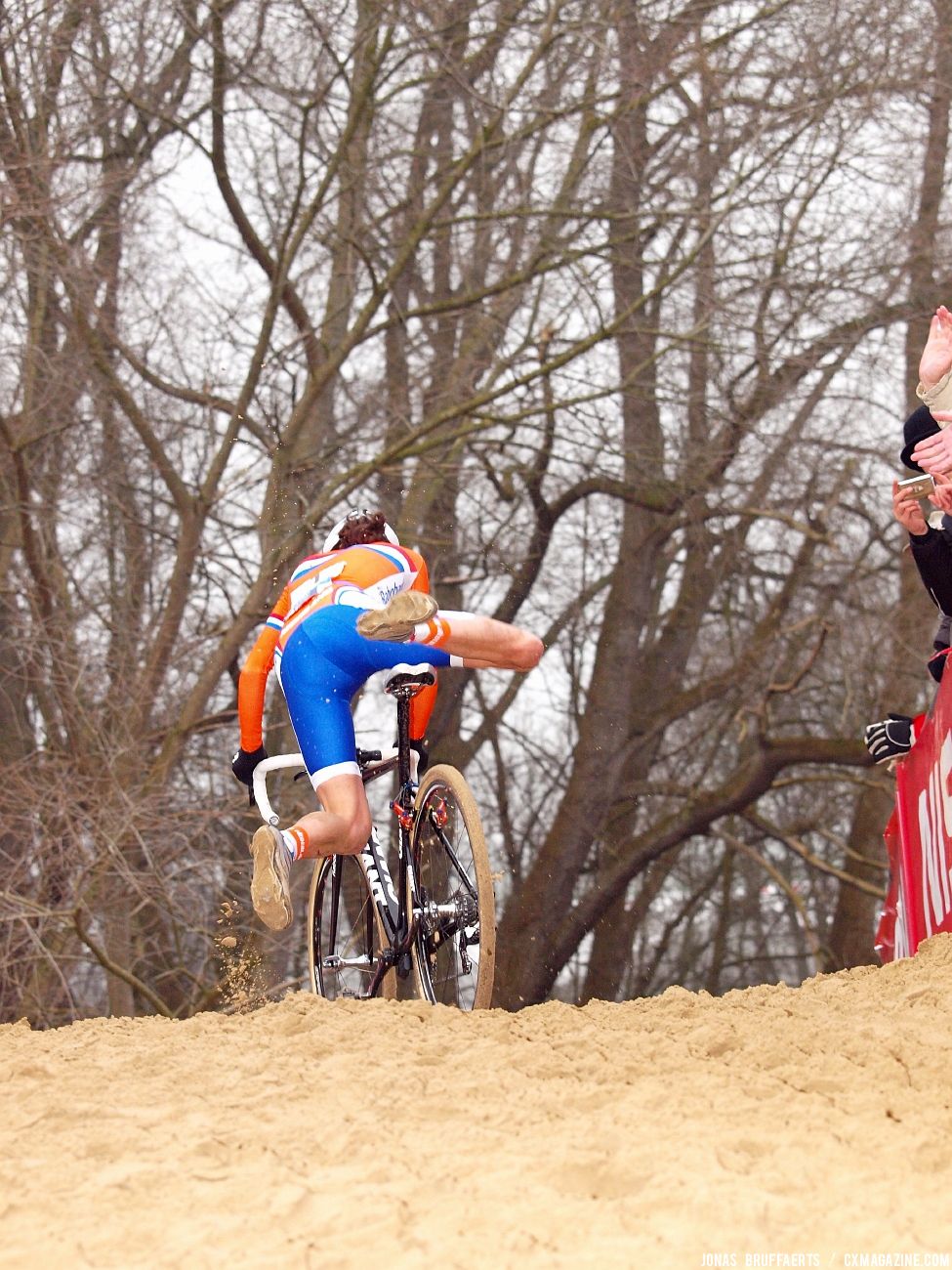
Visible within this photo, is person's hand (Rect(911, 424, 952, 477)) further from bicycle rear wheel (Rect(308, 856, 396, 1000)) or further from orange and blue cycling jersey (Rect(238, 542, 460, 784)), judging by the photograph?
bicycle rear wheel (Rect(308, 856, 396, 1000))

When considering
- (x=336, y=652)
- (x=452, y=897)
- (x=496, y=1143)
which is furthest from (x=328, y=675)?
(x=496, y=1143)

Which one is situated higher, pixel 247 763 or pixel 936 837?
pixel 247 763

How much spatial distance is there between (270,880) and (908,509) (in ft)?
8.13

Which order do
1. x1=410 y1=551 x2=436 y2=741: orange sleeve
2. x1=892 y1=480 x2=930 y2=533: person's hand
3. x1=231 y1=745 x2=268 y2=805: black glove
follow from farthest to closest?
x1=231 y1=745 x2=268 y2=805: black glove
x1=410 y1=551 x2=436 y2=741: orange sleeve
x1=892 y1=480 x2=930 y2=533: person's hand

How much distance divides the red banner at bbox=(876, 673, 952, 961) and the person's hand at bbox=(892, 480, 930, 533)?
536 millimetres

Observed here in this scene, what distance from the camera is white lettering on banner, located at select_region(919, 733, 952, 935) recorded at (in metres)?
5.51

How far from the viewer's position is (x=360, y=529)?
5887 mm

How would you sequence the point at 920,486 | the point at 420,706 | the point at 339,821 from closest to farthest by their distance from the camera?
1. the point at 920,486
2. the point at 339,821
3. the point at 420,706

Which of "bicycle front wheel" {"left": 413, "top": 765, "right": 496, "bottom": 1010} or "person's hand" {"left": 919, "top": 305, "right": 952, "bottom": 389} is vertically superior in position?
"person's hand" {"left": 919, "top": 305, "right": 952, "bottom": 389}

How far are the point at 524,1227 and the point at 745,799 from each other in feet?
38.7

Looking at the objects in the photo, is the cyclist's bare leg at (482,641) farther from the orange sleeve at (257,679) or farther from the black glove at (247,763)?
the black glove at (247,763)

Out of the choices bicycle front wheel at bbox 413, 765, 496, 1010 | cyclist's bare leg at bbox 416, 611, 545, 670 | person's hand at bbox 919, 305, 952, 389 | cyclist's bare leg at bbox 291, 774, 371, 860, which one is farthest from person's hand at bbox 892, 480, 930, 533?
cyclist's bare leg at bbox 291, 774, 371, 860

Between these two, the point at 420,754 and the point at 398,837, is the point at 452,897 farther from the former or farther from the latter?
the point at 420,754

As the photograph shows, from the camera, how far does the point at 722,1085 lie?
12.1 feet
